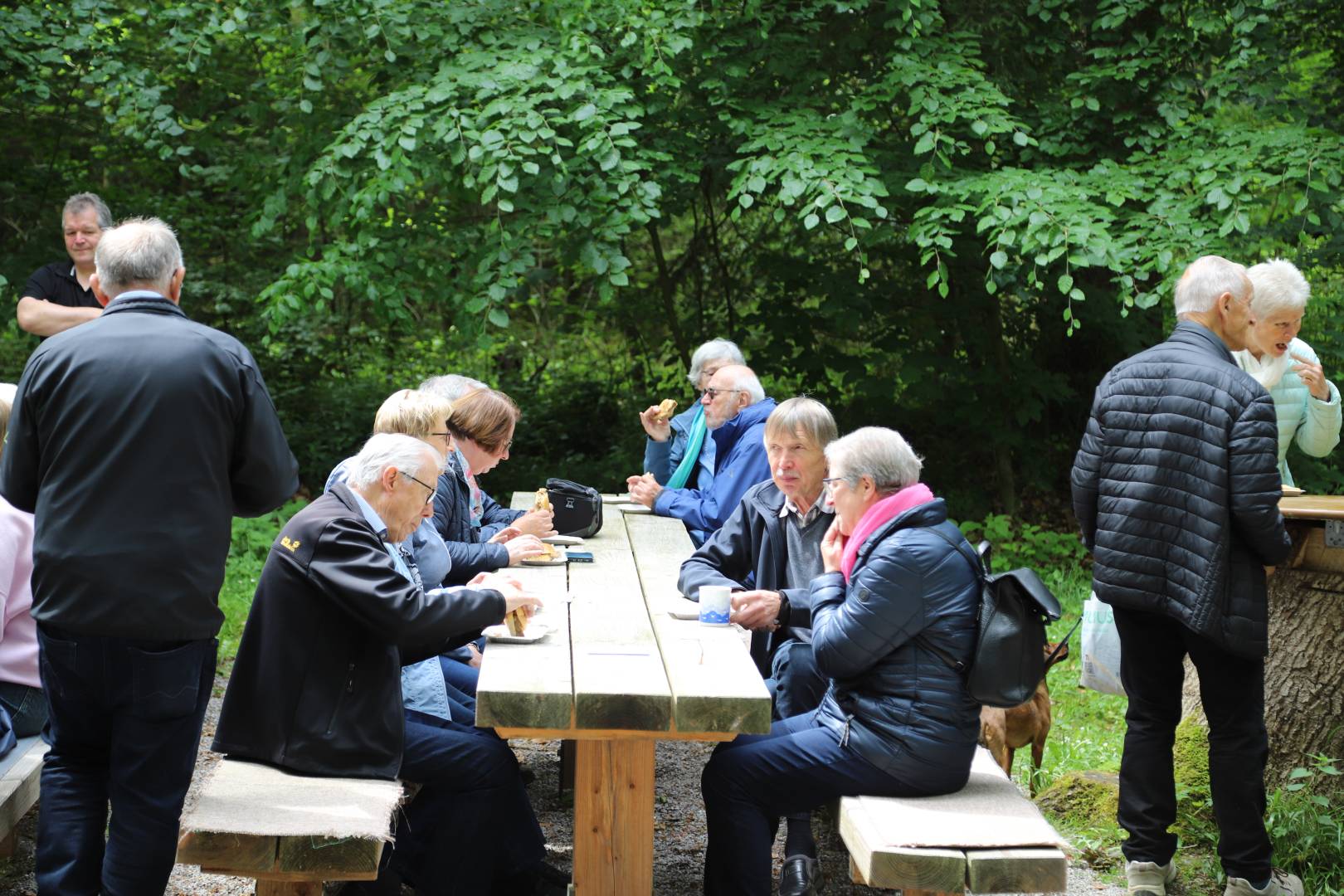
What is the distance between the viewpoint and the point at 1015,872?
8.96 ft

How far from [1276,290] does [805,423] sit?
59.9 inches

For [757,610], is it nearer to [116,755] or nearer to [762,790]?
[762,790]

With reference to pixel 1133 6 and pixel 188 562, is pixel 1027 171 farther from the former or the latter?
pixel 188 562

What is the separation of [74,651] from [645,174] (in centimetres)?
526

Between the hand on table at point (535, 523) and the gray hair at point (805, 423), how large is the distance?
1.04m

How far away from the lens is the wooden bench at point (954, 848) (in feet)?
8.98

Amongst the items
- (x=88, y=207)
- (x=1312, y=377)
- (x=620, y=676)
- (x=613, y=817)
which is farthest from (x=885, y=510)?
(x=88, y=207)

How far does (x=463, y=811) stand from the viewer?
338cm

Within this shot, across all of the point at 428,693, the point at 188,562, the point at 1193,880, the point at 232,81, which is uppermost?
the point at 232,81

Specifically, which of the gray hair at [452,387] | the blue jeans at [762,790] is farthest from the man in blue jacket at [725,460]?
the blue jeans at [762,790]

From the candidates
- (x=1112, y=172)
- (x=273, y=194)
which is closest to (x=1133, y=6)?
(x=1112, y=172)

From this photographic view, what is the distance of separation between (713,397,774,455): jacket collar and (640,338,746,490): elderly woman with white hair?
Result: 0.19 m

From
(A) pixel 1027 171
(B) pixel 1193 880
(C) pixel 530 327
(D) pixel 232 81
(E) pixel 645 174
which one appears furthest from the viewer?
(C) pixel 530 327

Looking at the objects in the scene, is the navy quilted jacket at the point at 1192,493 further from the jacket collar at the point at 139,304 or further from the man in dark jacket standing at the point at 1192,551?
the jacket collar at the point at 139,304
